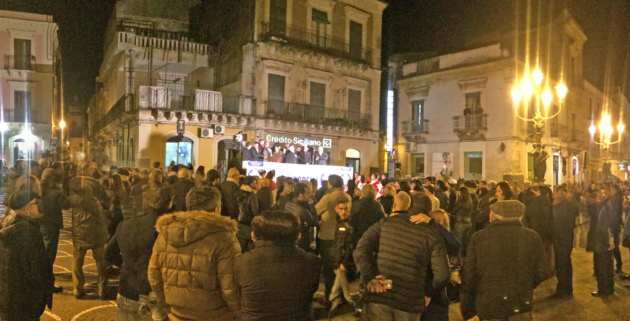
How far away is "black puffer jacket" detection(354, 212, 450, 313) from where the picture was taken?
3.26m

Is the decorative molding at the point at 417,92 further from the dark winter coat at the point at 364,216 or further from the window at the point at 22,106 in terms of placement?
the window at the point at 22,106

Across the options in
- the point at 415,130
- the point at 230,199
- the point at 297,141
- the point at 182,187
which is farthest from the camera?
the point at 415,130

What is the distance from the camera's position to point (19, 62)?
28547 millimetres

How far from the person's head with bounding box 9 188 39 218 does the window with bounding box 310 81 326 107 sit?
1837 centimetres

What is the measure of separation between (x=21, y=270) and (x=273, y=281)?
2497 millimetres

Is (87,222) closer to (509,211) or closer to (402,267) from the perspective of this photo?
(402,267)

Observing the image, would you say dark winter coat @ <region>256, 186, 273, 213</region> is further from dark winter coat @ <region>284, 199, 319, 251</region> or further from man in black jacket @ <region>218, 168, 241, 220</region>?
dark winter coat @ <region>284, 199, 319, 251</region>

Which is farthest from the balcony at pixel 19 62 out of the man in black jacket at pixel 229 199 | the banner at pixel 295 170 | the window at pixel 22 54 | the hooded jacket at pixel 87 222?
the man in black jacket at pixel 229 199

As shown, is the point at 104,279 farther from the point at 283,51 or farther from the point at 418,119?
the point at 418,119

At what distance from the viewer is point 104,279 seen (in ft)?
18.6

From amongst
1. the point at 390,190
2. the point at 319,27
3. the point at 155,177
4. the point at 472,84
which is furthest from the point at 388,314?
the point at 472,84

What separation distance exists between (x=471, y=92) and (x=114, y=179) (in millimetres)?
22020

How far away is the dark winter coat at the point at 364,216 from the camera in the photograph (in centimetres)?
599

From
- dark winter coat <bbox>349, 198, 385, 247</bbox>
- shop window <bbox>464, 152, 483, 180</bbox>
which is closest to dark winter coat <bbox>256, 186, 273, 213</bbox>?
Answer: dark winter coat <bbox>349, 198, 385, 247</bbox>
